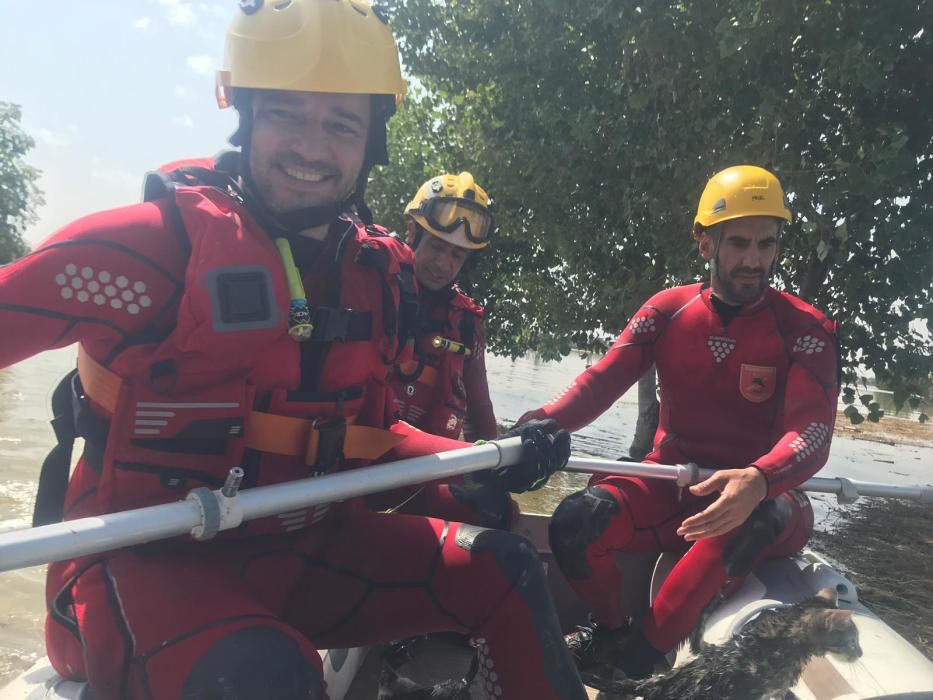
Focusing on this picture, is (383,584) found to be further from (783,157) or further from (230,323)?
(783,157)

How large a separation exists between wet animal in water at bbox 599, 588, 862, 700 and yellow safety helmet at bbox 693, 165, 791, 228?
1866mm

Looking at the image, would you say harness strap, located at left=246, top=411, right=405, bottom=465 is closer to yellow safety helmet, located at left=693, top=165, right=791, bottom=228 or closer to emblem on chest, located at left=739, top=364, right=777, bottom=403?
emblem on chest, located at left=739, top=364, right=777, bottom=403

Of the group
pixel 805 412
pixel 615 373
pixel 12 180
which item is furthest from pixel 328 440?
pixel 12 180

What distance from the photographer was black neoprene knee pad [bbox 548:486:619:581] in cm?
318

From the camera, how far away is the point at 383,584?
2.20 metres

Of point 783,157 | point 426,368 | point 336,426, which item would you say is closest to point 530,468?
point 336,426

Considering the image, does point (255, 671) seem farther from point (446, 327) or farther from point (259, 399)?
point (446, 327)

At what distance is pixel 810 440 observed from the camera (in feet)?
10.4

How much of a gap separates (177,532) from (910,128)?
21.7ft

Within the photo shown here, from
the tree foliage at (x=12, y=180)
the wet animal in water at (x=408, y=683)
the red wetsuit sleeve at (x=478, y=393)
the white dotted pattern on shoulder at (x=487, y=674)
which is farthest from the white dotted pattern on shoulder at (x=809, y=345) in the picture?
the tree foliage at (x=12, y=180)

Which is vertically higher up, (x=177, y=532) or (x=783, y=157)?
(x=783, y=157)

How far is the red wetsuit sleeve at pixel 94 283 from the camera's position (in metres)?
1.67

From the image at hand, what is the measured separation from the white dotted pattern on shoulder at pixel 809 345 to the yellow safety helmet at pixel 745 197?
64cm

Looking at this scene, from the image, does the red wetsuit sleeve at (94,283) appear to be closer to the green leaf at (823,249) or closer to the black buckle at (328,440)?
the black buckle at (328,440)
